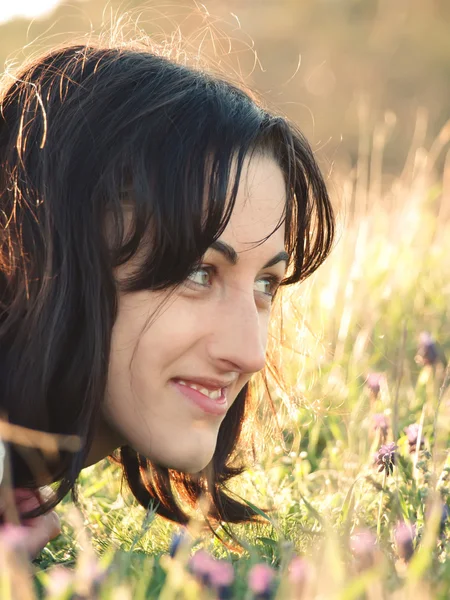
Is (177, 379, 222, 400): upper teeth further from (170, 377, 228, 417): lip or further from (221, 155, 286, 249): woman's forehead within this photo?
(221, 155, 286, 249): woman's forehead

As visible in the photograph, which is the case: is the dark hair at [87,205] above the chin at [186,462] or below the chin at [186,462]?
above

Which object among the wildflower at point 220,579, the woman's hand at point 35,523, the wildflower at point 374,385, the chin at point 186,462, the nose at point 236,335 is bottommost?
the woman's hand at point 35,523

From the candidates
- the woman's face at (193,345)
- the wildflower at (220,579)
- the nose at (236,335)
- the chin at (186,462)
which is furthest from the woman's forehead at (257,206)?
the wildflower at (220,579)

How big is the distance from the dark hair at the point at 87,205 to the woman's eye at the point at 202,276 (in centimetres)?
5

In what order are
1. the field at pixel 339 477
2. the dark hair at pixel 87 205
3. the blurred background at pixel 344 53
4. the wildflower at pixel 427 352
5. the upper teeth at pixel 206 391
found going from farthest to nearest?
the blurred background at pixel 344 53 → the wildflower at pixel 427 352 → the upper teeth at pixel 206 391 → the dark hair at pixel 87 205 → the field at pixel 339 477

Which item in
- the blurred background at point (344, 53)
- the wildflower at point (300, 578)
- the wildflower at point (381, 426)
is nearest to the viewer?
the wildflower at point (300, 578)

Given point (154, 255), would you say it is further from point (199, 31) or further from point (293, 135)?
point (199, 31)

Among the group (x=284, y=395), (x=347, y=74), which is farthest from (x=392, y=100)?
(x=284, y=395)

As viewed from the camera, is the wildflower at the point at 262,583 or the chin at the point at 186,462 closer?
the wildflower at the point at 262,583

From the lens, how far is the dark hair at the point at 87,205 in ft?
7.12

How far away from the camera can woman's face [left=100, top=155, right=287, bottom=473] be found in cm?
219

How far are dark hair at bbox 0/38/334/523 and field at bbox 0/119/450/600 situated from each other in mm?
392

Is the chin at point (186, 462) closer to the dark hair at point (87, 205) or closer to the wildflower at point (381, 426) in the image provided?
the dark hair at point (87, 205)

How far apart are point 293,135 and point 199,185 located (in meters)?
0.53
